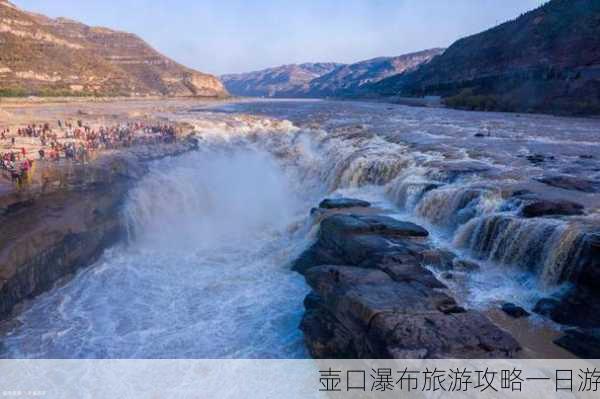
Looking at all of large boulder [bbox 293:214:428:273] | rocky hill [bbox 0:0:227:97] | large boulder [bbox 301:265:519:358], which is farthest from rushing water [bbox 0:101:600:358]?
rocky hill [bbox 0:0:227:97]

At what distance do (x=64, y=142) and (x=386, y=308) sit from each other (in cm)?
2115

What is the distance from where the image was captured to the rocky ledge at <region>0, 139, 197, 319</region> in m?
12.7

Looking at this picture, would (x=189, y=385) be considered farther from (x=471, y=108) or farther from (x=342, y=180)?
(x=471, y=108)

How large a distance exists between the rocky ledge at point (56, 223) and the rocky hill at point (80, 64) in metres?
64.5

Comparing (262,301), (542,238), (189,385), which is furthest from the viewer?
(262,301)

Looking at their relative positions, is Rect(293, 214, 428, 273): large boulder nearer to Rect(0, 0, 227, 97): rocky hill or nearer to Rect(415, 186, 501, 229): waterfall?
Rect(415, 186, 501, 229): waterfall

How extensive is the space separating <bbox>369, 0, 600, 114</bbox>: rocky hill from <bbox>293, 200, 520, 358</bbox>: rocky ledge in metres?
35.0

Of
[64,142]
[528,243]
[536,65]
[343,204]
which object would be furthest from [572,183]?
[536,65]

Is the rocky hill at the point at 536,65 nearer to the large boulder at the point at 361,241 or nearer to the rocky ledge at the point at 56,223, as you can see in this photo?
the large boulder at the point at 361,241

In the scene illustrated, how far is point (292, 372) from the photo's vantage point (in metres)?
9.41

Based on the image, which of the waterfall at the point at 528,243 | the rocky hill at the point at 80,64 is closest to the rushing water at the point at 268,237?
the waterfall at the point at 528,243

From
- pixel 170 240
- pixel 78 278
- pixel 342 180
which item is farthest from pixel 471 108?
pixel 78 278

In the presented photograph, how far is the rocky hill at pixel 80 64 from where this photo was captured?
8531cm

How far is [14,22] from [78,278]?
108 meters
